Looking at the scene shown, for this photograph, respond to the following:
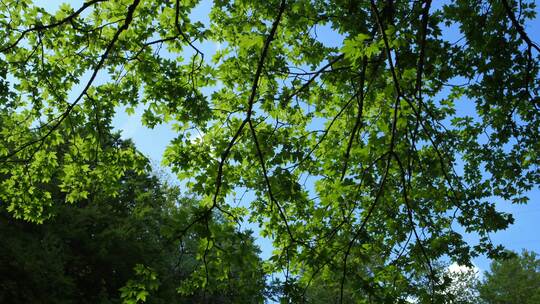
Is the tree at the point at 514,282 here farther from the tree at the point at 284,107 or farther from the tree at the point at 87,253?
the tree at the point at 284,107

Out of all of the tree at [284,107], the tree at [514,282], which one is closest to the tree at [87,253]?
the tree at [284,107]

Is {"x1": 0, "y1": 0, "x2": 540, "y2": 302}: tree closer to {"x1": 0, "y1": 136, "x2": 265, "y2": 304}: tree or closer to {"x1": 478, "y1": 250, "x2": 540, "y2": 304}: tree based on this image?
{"x1": 0, "y1": 136, "x2": 265, "y2": 304}: tree

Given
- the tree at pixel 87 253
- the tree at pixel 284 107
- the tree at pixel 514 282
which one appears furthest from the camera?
the tree at pixel 514 282

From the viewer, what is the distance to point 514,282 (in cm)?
3456

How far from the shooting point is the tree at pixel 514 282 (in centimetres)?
3266

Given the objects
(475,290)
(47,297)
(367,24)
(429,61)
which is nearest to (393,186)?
(429,61)

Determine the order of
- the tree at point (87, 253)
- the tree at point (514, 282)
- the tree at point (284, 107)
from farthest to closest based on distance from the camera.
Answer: the tree at point (514, 282) → the tree at point (87, 253) → the tree at point (284, 107)

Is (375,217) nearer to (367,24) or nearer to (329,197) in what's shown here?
(329,197)

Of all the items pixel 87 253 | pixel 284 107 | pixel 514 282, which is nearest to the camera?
pixel 284 107

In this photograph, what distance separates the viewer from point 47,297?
643 inches

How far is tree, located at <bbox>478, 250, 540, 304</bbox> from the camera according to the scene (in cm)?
3266

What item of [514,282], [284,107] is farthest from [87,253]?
[514,282]

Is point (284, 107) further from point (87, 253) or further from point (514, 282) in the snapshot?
point (514, 282)

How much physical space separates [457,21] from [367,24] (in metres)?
1.65
